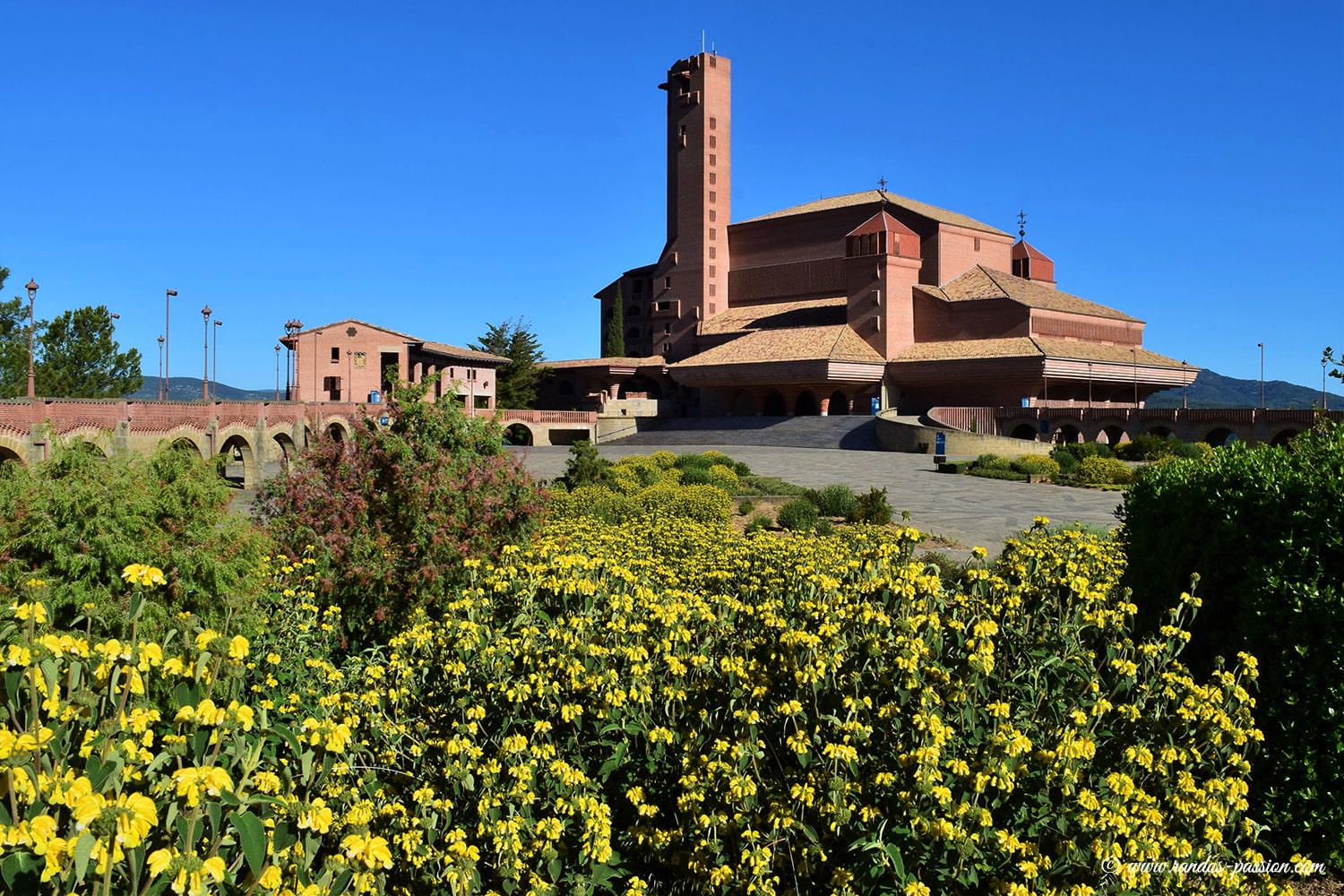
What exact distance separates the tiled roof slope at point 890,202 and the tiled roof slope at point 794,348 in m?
9.33

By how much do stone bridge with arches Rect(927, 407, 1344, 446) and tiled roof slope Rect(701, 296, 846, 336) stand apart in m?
12.7

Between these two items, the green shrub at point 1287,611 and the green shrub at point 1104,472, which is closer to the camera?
the green shrub at point 1287,611

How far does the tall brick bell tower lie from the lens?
63688 millimetres

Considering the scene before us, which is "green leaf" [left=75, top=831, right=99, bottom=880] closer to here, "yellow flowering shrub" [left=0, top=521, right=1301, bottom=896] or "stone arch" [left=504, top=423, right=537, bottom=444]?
"yellow flowering shrub" [left=0, top=521, right=1301, bottom=896]

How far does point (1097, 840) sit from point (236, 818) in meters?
2.80

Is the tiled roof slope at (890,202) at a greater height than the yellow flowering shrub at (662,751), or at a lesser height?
greater

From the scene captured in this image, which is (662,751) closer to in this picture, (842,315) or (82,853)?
(82,853)

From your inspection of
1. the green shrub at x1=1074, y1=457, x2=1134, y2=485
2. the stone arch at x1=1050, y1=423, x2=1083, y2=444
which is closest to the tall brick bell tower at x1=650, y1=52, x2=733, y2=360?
the stone arch at x1=1050, y1=423, x2=1083, y2=444

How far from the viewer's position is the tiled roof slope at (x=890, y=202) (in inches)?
2258

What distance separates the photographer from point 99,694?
3.16 meters

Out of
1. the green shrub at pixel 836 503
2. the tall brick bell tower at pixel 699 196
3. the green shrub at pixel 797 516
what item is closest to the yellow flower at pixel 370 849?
the green shrub at pixel 797 516

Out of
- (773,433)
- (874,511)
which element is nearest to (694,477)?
(874,511)

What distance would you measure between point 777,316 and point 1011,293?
14.3 meters

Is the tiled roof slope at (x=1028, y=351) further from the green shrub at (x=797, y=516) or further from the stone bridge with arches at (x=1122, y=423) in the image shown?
the green shrub at (x=797, y=516)
